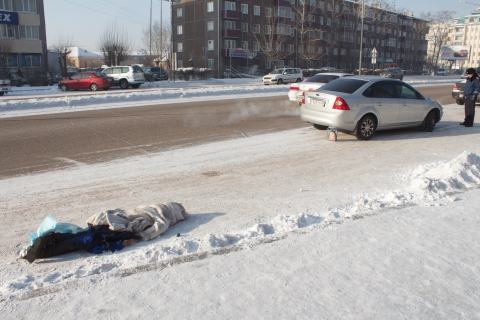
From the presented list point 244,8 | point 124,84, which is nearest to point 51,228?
point 124,84

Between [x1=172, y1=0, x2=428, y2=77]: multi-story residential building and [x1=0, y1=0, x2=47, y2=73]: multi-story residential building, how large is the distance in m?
20.3

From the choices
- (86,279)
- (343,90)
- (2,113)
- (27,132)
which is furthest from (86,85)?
(86,279)

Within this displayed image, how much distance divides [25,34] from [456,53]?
97.6 metres

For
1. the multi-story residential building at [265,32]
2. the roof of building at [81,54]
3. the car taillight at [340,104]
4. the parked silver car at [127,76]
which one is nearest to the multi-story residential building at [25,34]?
the multi-story residential building at [265,32]

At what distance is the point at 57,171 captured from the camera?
24.4 feet

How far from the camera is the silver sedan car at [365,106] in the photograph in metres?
9.88

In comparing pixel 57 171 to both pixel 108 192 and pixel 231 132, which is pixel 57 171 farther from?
pixel 231 132

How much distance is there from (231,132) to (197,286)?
26.4 feet

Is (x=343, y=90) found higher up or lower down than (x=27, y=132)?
higher up

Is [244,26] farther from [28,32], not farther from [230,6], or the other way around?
[28,32]

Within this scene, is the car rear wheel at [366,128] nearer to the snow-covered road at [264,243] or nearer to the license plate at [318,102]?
the license plate at [318,102]

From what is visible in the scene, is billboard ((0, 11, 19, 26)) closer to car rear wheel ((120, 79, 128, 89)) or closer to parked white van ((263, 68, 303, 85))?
car rear wheel ((120, 79, 128, 89))

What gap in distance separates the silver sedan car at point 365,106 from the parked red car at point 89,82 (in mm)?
23071

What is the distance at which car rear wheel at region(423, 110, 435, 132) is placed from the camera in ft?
37.5
